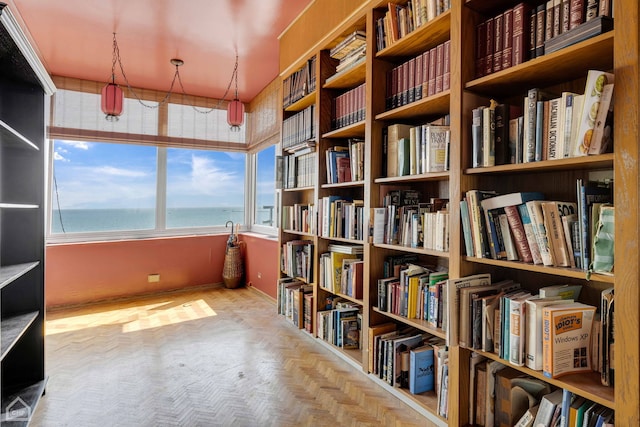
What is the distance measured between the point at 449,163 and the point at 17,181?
256 cm

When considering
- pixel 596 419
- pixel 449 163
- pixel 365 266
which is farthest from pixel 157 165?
pixel 596 419

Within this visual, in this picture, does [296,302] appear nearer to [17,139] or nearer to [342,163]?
[342,163]

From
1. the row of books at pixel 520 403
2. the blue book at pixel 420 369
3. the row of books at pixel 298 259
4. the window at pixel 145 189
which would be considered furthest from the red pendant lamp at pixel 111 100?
the row of books at pixel 520 403

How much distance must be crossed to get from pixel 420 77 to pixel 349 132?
0.78 metres

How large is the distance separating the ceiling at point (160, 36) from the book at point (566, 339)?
2.82 metres

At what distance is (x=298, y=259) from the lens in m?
3.34

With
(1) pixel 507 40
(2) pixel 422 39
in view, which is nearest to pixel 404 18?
(2) pixel 422 39

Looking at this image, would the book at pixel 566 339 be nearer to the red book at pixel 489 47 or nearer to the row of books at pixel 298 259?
the red book at pixel 489 47

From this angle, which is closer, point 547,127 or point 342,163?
point 547,127

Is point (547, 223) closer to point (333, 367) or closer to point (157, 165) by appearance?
point (333, 367)

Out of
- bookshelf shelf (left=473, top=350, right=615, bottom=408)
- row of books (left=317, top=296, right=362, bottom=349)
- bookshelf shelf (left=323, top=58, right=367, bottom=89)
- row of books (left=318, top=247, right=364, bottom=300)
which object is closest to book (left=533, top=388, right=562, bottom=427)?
bookshelf shelf (left=473, top=350, right=615, bottom=408)

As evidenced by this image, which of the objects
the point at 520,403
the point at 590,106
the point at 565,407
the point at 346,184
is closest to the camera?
the point at 590,106

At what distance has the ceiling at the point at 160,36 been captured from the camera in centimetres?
285

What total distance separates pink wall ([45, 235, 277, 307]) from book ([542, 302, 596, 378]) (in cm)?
330
